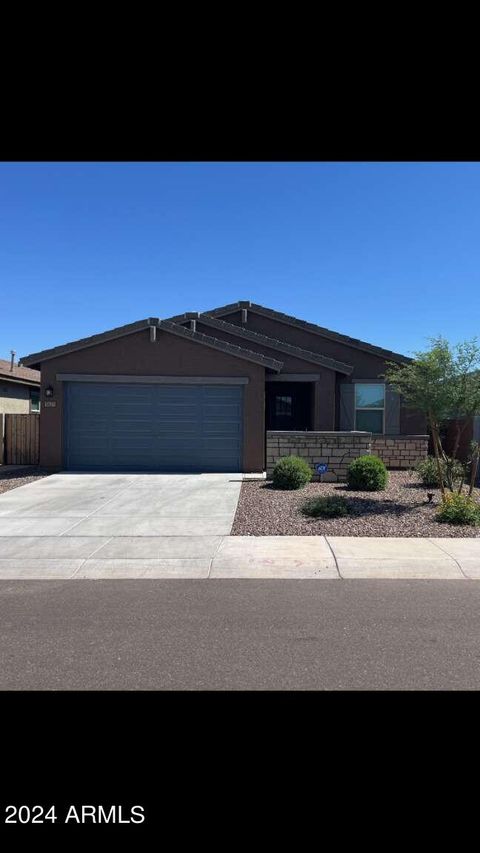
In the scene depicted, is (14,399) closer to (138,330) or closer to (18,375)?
(18,375)

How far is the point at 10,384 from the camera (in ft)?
74.6

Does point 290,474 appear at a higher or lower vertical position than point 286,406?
lower

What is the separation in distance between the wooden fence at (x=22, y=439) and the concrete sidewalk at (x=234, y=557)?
924cm

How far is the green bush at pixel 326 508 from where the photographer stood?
9.41m

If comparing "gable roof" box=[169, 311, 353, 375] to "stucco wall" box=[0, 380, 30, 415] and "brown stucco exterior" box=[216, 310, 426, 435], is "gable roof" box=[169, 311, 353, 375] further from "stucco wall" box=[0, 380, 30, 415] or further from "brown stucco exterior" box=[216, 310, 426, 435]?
"stucco wall" box=[0, 380, 30, 415]

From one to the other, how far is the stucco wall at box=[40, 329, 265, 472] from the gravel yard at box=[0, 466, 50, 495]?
1.71 ft

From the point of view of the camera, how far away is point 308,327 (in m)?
19.5

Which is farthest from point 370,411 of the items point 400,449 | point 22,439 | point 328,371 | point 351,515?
point 22,439

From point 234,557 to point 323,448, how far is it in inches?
307

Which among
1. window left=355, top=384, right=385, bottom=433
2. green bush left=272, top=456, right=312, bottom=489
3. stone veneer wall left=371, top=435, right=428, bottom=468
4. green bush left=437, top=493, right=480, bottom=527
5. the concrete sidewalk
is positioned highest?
window left=355, top=384, right=385, bottom=433

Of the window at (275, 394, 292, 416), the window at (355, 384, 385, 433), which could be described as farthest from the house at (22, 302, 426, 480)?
the window at (275, 394, 292, 416)

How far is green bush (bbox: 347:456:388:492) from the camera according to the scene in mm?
12445
